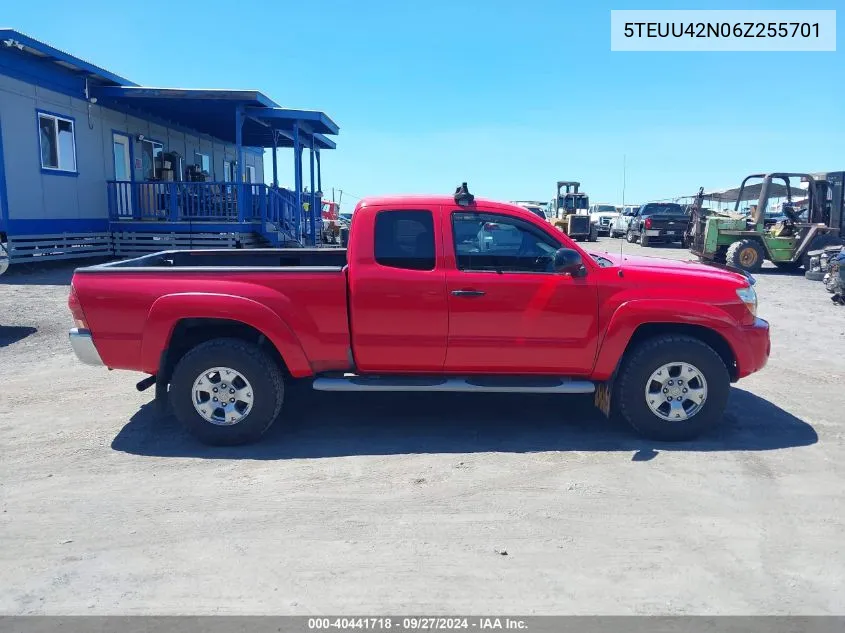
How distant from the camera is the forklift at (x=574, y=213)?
98.9ft

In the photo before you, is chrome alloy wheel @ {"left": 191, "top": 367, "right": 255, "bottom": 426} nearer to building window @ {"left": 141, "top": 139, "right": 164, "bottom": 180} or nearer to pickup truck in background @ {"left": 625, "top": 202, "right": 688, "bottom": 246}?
building window @ {"left": 141, "top": 139, "right": 164, "bottom": 180}

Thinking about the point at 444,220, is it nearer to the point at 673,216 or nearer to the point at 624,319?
the point at 624,319

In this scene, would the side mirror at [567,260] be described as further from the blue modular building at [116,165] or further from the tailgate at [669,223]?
the tailgate at [669,223]

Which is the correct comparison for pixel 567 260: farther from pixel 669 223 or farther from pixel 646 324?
pixel 669 223

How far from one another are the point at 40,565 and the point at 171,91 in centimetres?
1380

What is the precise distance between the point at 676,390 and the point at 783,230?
1488 cm

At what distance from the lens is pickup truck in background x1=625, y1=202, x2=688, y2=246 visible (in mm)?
26266

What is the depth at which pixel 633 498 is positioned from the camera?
3910 millimetres

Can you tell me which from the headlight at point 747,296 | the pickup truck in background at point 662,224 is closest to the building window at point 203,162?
the pickup truck in background at point 662,224

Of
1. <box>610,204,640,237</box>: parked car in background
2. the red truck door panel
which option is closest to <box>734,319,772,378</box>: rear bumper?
the red truck door panel

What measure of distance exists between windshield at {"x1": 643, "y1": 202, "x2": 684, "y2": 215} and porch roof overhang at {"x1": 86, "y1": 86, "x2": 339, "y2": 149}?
601 inches

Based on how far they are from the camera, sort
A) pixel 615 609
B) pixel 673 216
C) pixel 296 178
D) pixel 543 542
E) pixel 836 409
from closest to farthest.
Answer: pixel 615 609 → pixel 543 542 → pixel 836 409 → pixel 296 178 → pixel 673 216

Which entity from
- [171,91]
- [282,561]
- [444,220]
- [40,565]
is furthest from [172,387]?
[171,91]

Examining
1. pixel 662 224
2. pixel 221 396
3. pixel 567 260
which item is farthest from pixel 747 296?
pixel 662 224
